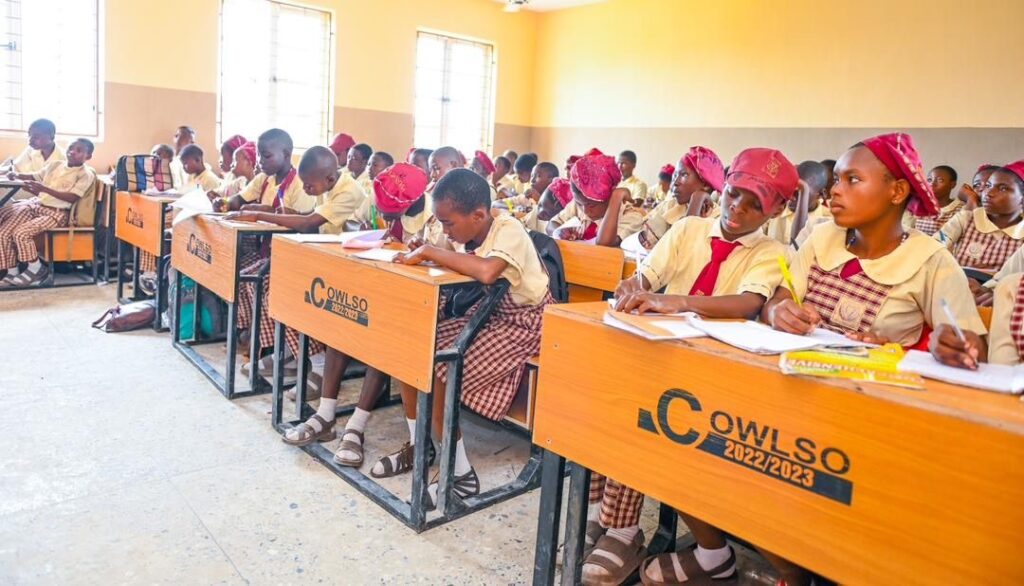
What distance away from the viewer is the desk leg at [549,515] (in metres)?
1.58

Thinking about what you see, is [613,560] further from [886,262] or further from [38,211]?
[38,211]

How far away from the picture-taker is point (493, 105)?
1007 cm

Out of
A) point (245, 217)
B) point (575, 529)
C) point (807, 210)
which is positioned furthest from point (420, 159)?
point (575, 529)

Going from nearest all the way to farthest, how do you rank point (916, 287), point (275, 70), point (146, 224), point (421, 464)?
point (916, 287) < point (421, 464) < point (146, 224) < point (275, 70)

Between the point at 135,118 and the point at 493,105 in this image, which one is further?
the point at 493,105

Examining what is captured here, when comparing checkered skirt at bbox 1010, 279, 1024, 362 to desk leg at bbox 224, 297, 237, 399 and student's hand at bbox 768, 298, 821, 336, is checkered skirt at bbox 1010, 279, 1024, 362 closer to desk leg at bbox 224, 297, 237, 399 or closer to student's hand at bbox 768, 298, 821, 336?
student's hand at bbox 768, 298, 821, 336

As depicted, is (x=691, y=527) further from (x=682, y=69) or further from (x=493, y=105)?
(x=493, y=105)

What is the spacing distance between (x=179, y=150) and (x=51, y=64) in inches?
54.5

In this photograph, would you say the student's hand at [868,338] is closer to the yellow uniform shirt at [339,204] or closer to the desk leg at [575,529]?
the desk leg at [575,529]

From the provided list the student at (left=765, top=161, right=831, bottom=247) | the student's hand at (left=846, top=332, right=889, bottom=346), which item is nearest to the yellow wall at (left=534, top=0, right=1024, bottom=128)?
the student at (left=765, top=161, right=831, bottom=247)

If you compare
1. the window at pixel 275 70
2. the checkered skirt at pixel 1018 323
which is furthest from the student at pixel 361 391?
the window at pixel 275 70

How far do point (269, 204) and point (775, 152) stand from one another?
116 inches

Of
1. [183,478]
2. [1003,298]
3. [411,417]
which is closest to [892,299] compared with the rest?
[1003,298]

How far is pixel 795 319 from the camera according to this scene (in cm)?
138
